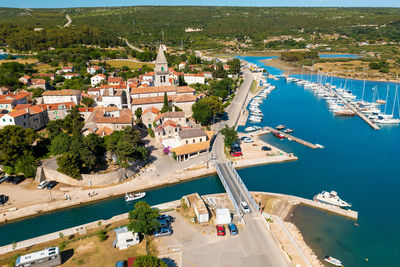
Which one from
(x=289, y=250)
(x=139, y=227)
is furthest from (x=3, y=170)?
(x=289, y=250)

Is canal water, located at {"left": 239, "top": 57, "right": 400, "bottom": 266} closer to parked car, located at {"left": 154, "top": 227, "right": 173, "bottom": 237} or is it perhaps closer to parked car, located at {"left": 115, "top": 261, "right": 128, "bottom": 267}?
parked car, located at {"left": 154, "top": 227, "right": 173, "bottom": 237}

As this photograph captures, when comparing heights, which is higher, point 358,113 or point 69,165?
point 69,165

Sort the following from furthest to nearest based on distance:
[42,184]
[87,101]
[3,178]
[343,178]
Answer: [87,101] < [343,178] < [3,178] < [42,184]

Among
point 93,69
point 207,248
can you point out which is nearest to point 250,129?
point 207,248

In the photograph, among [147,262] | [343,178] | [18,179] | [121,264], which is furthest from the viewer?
[343,178]

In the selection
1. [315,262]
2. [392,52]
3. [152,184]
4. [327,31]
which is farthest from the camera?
[327,31]

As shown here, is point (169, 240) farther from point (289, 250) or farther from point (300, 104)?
point (300, 104)

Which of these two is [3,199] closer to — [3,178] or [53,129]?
[3,178]
